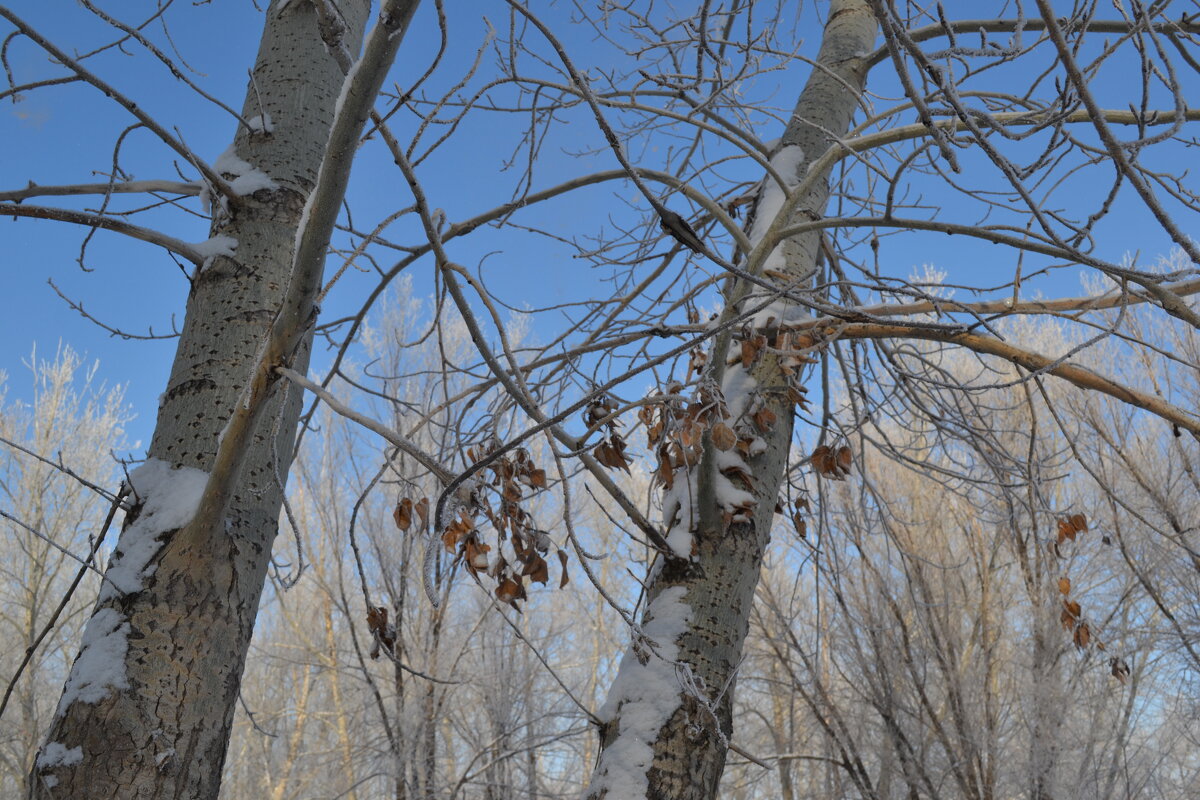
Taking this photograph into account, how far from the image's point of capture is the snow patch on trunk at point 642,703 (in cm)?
152

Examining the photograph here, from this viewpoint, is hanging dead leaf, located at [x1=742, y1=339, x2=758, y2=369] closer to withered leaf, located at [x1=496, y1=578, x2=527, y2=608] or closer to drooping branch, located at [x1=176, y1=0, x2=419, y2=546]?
withered leaf, located at [x1=496, y1=578, x2=527, y2=608]

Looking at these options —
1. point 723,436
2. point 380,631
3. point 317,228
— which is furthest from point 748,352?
point 317,228

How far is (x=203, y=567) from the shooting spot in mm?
1390

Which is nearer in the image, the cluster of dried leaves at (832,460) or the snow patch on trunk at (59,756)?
the snow patch on trunk at (59,756)

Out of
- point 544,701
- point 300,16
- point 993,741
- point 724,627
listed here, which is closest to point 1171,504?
point 993,741

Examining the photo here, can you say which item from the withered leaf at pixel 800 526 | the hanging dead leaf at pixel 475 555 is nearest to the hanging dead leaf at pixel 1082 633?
the withered leaf at pixel 800 526

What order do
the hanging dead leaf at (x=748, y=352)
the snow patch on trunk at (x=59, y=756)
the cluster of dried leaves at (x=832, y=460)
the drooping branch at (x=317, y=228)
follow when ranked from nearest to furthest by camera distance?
the drooping branch at (x=317, y=228)
the snow patch on trunk at (x=59, y=756)
the hanging dead leaf at (x=748, y=352)
the cluster of dried leaves at (x=832, y=460)

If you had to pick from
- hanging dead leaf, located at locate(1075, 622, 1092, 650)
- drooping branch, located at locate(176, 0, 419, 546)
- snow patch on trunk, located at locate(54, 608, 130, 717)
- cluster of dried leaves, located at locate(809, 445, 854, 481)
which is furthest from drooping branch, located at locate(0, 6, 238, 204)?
hanging dead leaf, located at locate(1075, 622, 1092, 650)

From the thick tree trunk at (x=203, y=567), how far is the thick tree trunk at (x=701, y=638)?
0.69m

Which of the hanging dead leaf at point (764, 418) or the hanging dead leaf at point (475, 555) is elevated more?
the hanging dead leaf at point (764, 418)

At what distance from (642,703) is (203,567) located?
830 mm

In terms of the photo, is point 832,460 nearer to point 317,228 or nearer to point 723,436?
point 723,436

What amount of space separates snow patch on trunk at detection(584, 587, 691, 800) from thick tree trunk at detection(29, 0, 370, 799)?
2.20ft

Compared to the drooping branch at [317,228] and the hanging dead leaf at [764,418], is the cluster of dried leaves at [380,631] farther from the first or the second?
the hanging dead leaf at [764,418]
